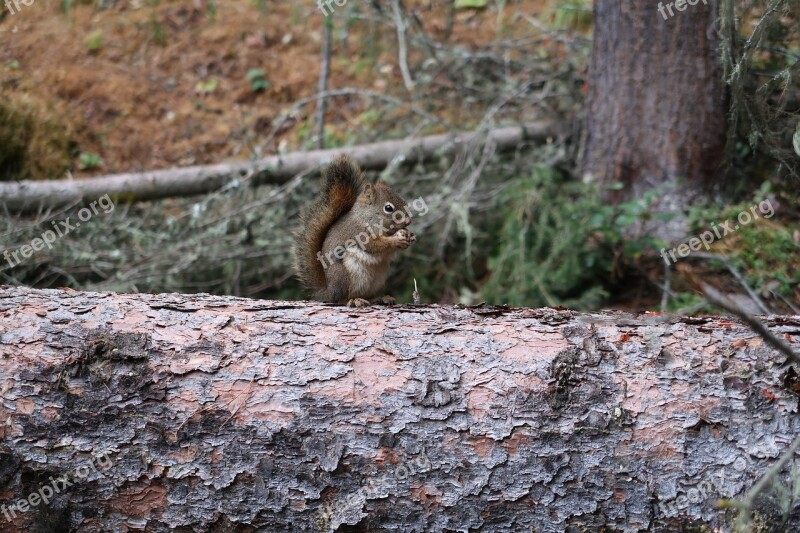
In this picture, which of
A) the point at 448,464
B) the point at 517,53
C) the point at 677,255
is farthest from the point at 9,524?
the point at 517,53

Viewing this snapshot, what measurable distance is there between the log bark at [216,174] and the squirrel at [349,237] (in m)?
1.46

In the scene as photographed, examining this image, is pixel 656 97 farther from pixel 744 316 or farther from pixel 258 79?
pixel 258 79

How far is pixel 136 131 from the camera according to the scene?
6895 mm

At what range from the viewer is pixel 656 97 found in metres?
4.67

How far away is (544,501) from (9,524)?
1.69m

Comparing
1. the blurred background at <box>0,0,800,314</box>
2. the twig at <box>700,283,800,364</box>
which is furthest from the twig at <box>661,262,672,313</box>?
the twig at <box>700,283,800,364</box>

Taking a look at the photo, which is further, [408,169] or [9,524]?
[408,169]

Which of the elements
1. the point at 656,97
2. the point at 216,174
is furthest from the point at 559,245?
the point at 216,174

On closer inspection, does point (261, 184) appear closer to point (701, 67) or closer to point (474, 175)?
point (474, 175)

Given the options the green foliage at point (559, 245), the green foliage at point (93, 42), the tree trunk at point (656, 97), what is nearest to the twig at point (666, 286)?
the green foliage at point (559, 245)

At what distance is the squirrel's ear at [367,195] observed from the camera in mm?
3564

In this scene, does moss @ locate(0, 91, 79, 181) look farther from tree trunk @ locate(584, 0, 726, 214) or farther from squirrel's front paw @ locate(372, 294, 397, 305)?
tree trunk @ locate(584, 0, 726, 214)

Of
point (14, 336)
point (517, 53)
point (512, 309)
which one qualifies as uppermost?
point (517, 53)

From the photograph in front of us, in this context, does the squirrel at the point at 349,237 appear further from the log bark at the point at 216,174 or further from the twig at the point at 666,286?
the twig at the point at 666,286
